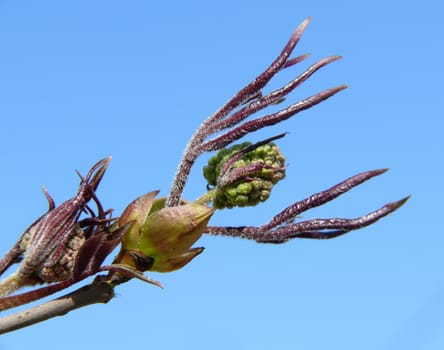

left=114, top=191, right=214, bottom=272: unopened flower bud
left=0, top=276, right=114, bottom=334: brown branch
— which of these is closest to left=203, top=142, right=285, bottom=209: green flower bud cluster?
left=114, top=191, right=214, bottom=272: unopened flower bud

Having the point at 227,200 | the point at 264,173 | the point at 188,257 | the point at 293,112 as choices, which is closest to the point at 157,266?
the point at 188,257

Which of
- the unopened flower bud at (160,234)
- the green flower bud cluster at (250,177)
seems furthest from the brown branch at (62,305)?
the green flower bud cluster at (250,177)

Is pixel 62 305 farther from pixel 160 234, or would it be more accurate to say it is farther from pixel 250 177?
pixel 250 177

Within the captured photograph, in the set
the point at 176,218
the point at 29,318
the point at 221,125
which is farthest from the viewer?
the point at 221,125

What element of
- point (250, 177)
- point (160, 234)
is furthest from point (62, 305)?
point (250, 177)

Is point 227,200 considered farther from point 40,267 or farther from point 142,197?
point 40,267
